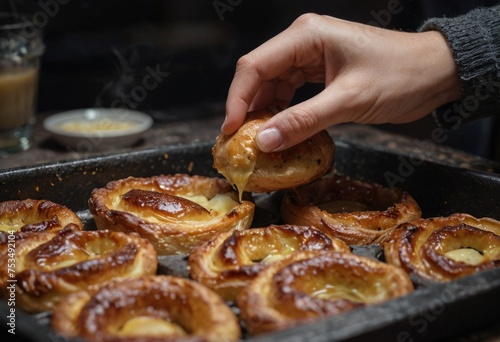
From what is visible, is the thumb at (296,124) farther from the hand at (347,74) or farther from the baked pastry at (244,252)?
the baked pastry at (244,252)

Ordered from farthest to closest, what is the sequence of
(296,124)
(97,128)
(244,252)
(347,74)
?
(97,128), (347,74), (296,124), (244,252)

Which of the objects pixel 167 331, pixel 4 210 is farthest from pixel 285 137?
pixel 4 210

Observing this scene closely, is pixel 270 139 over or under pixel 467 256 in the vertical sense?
over

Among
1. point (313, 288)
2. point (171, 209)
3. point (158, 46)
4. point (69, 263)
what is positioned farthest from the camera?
point (158, 46)

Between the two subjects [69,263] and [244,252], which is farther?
[244,252]

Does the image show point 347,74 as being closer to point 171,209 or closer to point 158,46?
point 171,209

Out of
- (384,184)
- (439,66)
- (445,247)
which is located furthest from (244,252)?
(439,66)

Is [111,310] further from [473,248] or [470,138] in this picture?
[470,138]

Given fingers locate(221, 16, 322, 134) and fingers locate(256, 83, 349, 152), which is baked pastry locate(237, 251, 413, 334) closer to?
fingers locate(256, 83, 349, 152)
